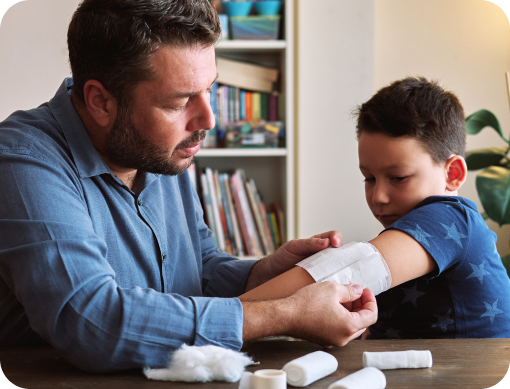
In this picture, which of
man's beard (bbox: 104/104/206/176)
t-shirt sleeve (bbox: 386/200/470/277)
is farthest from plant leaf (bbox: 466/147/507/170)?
man's beard (bbox: 104/104/206/176)

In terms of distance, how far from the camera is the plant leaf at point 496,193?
1.95m

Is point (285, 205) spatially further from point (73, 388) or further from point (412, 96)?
point (73, 388)

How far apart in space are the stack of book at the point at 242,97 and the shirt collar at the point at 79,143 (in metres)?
1.28

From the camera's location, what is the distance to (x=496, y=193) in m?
1.96

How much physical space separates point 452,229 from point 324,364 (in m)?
0.44

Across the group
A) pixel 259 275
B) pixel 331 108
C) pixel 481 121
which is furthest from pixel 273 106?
pixel 259 275

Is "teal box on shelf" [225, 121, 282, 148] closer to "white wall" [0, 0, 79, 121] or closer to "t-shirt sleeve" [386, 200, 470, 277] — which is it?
"white wall" [0, 0, 79, 121]

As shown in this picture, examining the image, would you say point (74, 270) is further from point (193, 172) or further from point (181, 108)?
point (193, 172)

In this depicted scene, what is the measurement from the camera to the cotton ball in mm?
673

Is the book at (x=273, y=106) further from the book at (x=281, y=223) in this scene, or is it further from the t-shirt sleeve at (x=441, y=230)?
the t-shirt sleeve at (x=441, y=230)

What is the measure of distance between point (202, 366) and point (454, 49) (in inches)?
90.2

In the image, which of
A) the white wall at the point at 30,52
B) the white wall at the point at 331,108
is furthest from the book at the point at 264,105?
the white wall at the point at 30,52

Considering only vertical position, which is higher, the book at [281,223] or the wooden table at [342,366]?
the wooden table at [342,366]

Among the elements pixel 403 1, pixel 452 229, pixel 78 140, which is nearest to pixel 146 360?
pixel 78 140
